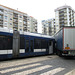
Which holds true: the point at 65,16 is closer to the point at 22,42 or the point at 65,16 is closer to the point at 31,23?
the point at 31,23

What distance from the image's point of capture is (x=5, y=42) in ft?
28.4

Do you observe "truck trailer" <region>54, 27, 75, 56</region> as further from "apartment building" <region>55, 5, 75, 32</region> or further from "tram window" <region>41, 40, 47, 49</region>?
"apartment building" <region>55, 5, 75, 32</region>

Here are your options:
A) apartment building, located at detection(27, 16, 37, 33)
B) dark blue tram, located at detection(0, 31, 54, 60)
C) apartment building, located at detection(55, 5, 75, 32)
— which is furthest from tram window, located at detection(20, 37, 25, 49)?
apartment building, located at detection(55, 5, 75, 32)

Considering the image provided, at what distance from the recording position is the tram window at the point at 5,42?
8.41 meters

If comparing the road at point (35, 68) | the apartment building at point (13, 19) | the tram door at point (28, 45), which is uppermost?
the apartment building at point (13, 19)

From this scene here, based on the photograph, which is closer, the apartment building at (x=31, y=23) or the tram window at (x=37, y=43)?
the tram window at (x=37, y=43)

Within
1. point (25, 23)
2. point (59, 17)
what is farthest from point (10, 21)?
point (59, 17)

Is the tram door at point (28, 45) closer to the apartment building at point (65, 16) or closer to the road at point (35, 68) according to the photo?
the road at point (35, 68)

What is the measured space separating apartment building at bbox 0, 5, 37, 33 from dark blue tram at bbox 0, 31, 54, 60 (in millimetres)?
46330

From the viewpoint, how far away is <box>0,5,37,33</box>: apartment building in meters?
55.4

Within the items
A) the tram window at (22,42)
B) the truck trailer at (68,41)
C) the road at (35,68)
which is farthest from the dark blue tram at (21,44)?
the truck trailer at (68,41)

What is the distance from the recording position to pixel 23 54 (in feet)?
32.6

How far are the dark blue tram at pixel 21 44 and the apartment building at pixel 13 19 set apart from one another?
46.3m

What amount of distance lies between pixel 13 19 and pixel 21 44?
185 feet
